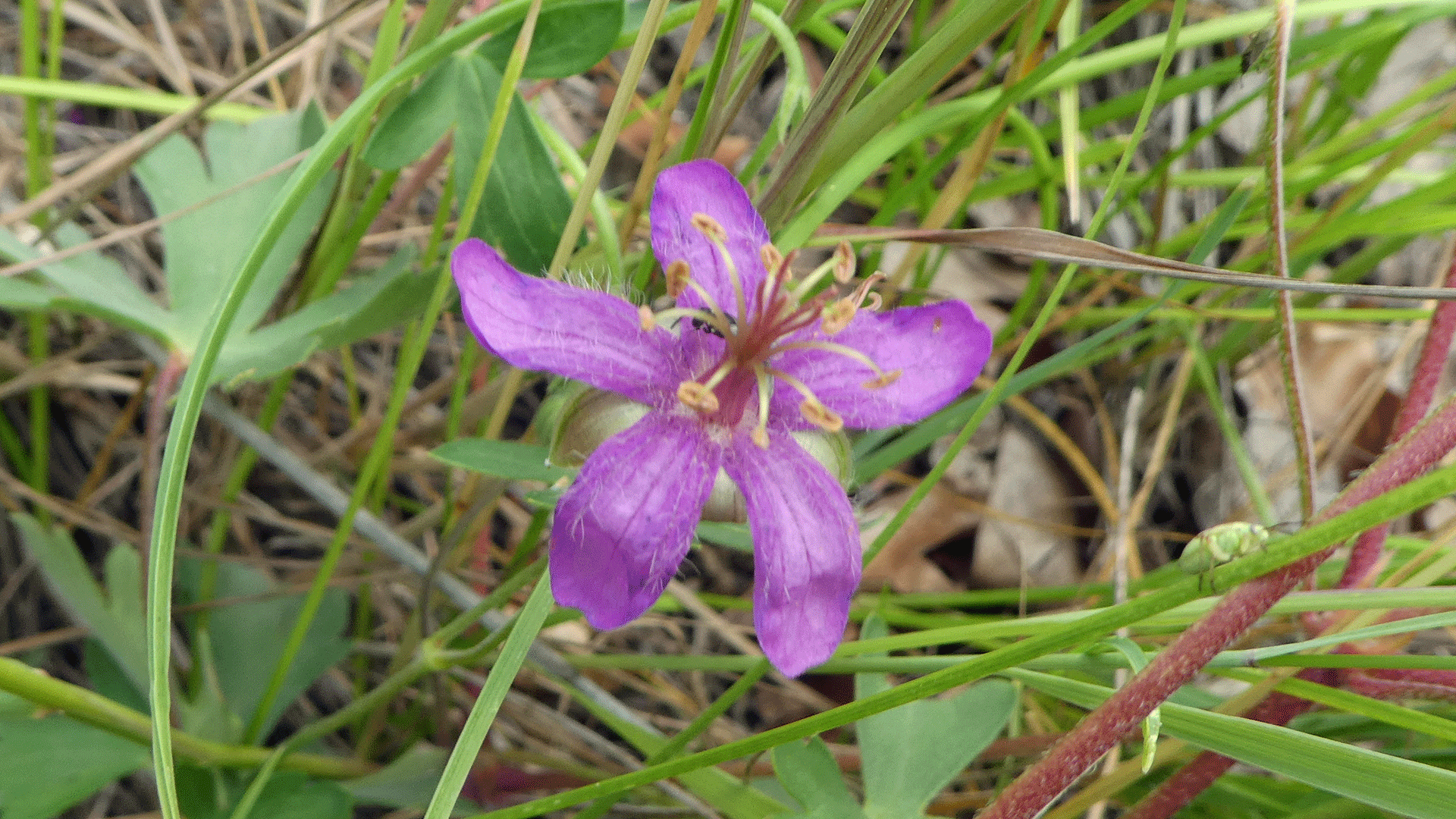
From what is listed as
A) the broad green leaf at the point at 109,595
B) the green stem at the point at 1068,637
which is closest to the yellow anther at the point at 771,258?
the green stem at the point at 1068,637

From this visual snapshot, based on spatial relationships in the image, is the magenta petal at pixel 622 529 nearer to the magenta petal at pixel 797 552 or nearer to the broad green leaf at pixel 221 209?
the magenta petal at pixel 797 552

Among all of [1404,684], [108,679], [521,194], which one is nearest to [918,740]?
[1404,684]

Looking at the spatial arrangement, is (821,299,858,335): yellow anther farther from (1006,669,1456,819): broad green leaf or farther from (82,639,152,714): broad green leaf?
(82,639,152,714): broad green leaf

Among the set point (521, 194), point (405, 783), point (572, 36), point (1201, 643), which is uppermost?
point (572, 36)

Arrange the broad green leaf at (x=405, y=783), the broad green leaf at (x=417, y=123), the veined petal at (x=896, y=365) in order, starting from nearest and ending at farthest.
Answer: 1. the veined petal at (x=896, y=365)
2. the broad green leaf at (x=417, y=123)
3. the broad green leaf at (x=405, y=783)

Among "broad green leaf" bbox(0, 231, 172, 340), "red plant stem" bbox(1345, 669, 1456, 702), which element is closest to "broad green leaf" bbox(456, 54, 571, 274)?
"broad green leaf" bbox(0, 231, 172, 340)

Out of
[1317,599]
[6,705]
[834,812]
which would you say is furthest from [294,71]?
[1317,599]

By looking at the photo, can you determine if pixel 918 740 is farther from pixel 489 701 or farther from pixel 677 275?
pixel 677 275

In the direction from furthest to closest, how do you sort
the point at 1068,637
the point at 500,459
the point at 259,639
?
the point at 259,639 → the point at 500,459 → the point at 1068,637
